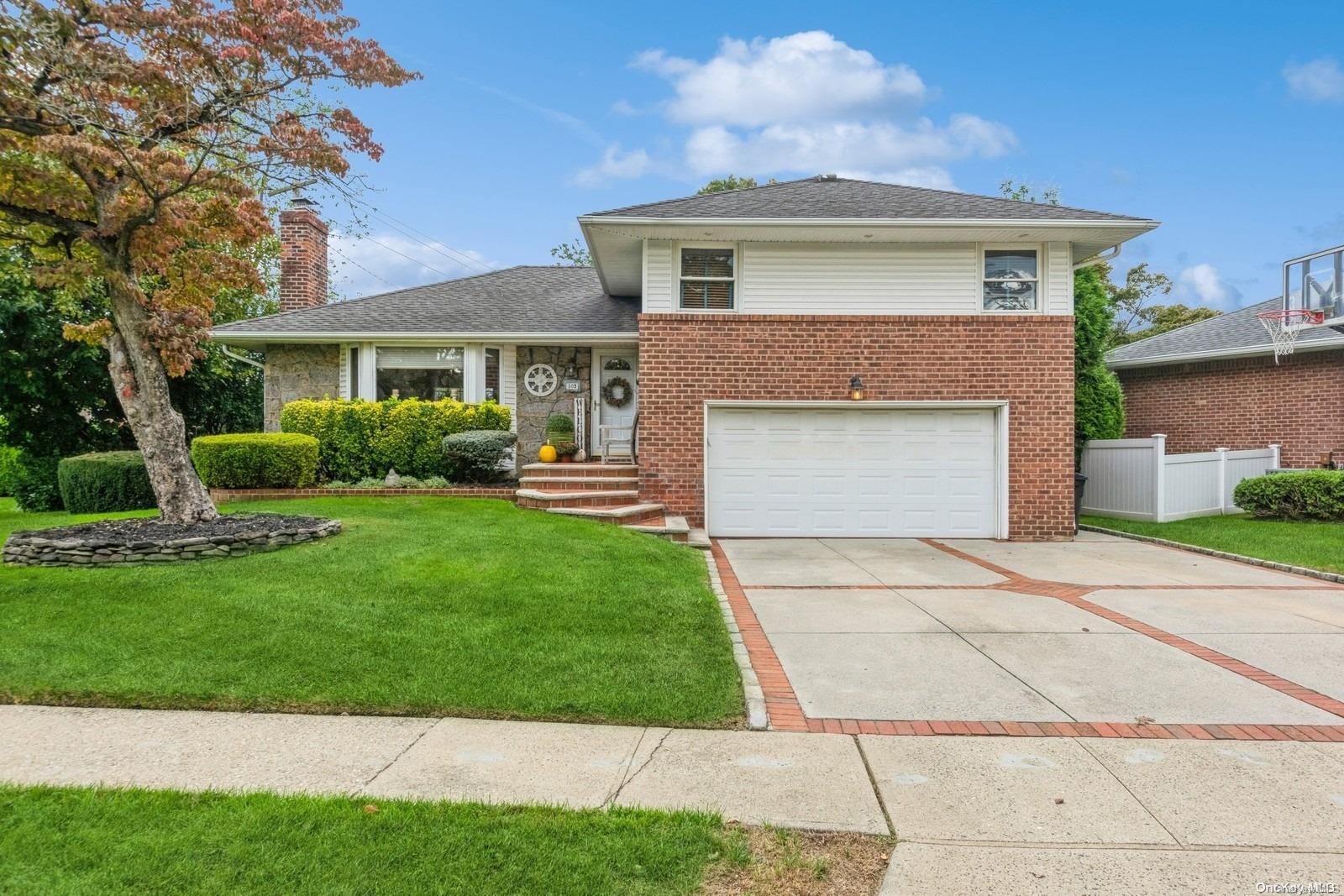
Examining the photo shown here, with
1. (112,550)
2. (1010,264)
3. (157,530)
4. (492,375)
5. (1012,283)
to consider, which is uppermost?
Answer: (1010,264)

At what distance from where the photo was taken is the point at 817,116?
26.3 meters

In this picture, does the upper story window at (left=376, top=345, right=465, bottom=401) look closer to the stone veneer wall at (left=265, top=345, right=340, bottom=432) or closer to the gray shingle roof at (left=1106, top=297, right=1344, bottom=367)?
the stone veneer wall at (left=265, top=345, right=340, bottom=432)

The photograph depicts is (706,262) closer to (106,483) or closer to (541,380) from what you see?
(541,380)

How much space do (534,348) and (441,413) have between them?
6.87 ft

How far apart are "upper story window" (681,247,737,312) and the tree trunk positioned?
6606mm

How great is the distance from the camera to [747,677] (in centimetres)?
467

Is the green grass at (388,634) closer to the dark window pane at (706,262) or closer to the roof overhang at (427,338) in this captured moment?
the dark window pane at (706,262)

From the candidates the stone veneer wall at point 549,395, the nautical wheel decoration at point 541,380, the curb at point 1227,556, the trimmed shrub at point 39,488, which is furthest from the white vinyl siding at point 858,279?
the trimmed shrub at point 39,488

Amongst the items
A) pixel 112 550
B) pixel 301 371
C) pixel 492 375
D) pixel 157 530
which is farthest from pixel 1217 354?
pixel 112 550

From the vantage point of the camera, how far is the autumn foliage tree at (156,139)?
269 inches

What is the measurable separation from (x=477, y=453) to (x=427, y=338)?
2745 mm

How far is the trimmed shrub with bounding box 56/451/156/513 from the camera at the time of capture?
39.1 feet

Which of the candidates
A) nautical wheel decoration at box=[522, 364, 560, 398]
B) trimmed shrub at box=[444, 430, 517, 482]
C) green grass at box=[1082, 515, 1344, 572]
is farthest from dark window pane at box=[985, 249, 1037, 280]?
trimmed shrub at box=[444, 430, 517, 482]

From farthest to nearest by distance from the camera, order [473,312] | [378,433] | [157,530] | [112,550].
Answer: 1. [473,312]
2. [378,433]
3. [157,530]
4. [112,550]
